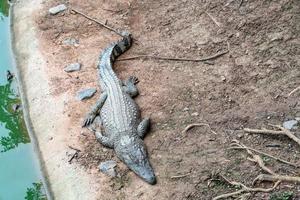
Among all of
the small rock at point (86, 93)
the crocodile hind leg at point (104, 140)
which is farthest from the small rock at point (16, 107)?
the crocodile hind leg at point (104, 140)

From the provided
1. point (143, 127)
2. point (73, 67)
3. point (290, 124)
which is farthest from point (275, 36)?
point (73, 67)

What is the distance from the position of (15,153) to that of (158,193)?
7.34 feet

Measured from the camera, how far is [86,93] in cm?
707

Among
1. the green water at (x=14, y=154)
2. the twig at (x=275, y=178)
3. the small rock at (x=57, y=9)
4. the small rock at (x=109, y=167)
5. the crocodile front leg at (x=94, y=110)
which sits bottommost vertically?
the green water at (x=14, y=154)

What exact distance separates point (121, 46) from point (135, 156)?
2.08 meters

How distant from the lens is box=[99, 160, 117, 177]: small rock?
593cm

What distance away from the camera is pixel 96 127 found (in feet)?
21.6

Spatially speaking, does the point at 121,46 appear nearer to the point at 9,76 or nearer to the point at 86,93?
the point at 86,93

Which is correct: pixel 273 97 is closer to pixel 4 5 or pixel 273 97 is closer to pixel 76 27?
pixel 76 27

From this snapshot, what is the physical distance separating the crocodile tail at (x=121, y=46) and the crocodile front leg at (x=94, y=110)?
75 cm

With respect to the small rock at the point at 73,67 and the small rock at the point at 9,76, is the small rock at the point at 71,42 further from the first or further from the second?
the small rock at the point at 9,76

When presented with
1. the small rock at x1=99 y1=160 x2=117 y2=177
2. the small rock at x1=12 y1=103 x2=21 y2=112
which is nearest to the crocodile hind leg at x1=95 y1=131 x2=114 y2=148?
the small rock at x1=99 y1=160 x2=117 y2=177

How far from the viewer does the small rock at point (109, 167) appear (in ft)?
19.5

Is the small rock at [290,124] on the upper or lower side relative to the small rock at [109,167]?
upper
